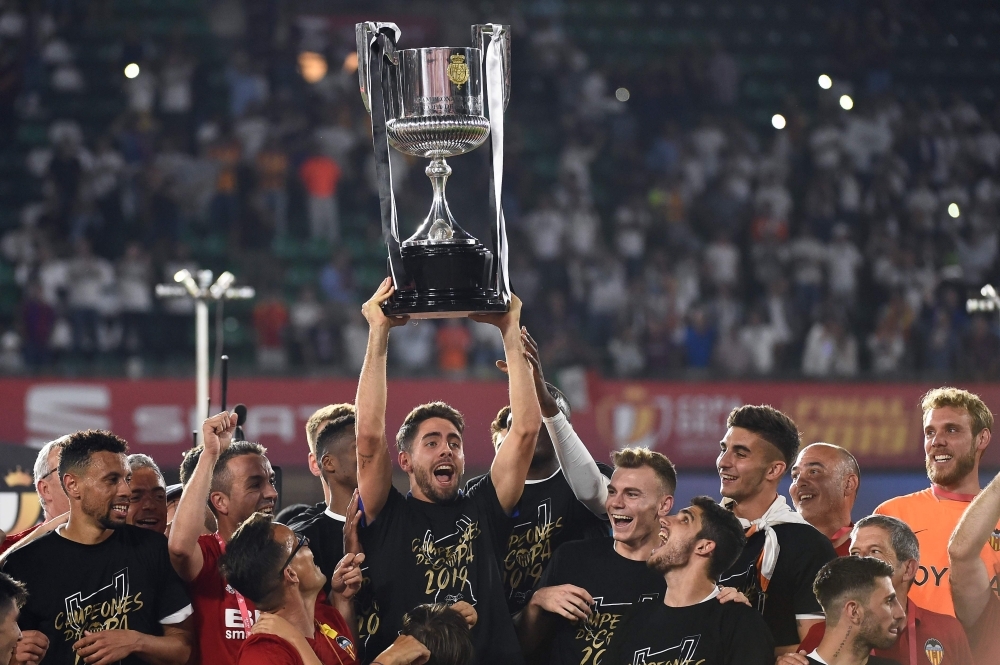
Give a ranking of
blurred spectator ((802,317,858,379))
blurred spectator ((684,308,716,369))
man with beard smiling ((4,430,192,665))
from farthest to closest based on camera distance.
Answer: blurred spectator ((802,317,858,379)) → blurred spectator ((684,308,716,369)) → man with beard smiling ((4,430,192,665))

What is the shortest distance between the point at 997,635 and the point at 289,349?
31.9ft

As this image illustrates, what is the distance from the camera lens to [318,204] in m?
15.3

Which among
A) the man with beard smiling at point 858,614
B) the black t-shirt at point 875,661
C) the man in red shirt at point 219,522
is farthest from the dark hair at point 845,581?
A: the man in red shirt at point 219,522

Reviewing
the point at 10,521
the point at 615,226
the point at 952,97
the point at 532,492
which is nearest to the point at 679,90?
the point at 615,226

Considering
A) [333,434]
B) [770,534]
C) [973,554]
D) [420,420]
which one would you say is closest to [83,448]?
[333,434]

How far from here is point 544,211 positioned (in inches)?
609

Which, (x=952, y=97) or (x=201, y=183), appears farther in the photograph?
(x=952, y=97)

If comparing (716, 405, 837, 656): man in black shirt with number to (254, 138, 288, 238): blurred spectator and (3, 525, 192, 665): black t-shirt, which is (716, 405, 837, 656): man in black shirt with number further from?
(254, 138, 288, 238): blurred spectator

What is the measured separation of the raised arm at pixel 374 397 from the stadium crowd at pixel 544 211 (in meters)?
8.06

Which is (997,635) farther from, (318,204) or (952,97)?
(952,97)

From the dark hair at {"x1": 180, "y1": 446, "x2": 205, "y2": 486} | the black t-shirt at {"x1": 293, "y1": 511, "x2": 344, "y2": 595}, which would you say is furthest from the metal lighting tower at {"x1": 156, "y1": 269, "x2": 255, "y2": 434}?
the black t-shirt at {"x1": 293, "y1": 511, "x2": 344, "y2": 595}

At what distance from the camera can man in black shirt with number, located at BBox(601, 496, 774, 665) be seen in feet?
14.0

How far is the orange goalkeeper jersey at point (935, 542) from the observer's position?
517 cm

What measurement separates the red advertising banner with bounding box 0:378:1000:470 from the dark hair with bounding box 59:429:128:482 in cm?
745
